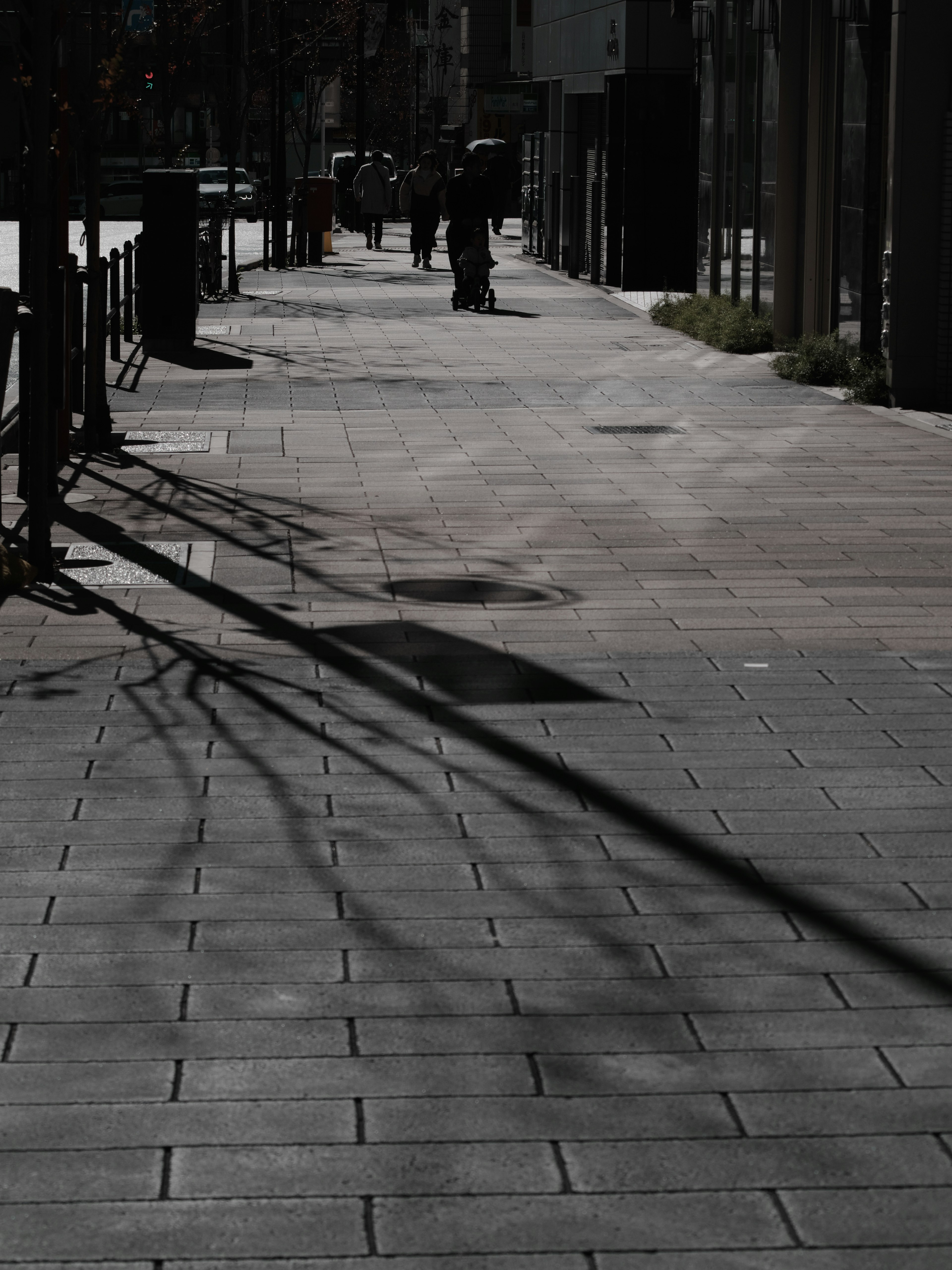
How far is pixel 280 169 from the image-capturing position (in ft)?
111

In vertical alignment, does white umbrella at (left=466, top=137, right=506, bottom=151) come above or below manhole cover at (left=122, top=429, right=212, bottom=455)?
above

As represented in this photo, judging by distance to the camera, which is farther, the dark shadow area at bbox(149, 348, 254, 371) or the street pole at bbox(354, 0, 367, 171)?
the street pole at bbox(354, 0, 367, 171)

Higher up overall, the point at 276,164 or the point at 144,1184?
the point at 276,164

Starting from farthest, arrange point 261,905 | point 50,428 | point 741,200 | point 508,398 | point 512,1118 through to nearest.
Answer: point 741,200, point 508,398, point 50,428, point 261,905, point 512,1118

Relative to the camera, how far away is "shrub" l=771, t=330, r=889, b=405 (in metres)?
15.8

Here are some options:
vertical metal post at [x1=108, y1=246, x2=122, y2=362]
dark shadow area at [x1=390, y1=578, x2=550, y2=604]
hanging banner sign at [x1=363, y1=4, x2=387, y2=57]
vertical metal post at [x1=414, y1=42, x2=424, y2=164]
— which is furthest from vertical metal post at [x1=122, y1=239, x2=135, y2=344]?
vertical metal post at [x1=414, y1=42, x2=424, y2=164]

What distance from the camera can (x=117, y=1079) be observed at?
12.5 ft

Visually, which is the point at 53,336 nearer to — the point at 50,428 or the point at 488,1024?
the point at 50,428

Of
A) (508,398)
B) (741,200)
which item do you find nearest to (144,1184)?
(508,398)

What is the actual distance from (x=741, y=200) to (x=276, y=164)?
12996 mm

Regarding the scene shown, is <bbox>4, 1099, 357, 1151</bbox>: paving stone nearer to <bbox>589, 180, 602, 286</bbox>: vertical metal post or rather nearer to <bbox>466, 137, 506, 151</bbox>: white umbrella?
<bbox>589, 180, 602, 286</bbox>: vertical metal post

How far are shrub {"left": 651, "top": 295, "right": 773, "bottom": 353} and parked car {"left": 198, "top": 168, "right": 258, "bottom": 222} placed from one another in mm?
33200

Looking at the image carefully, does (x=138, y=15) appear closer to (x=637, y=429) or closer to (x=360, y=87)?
(x=360, y=87)

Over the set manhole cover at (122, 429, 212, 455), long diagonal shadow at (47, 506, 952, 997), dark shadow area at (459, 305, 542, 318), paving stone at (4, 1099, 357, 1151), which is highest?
dark shadow area at (459, 305, 542, 318)
